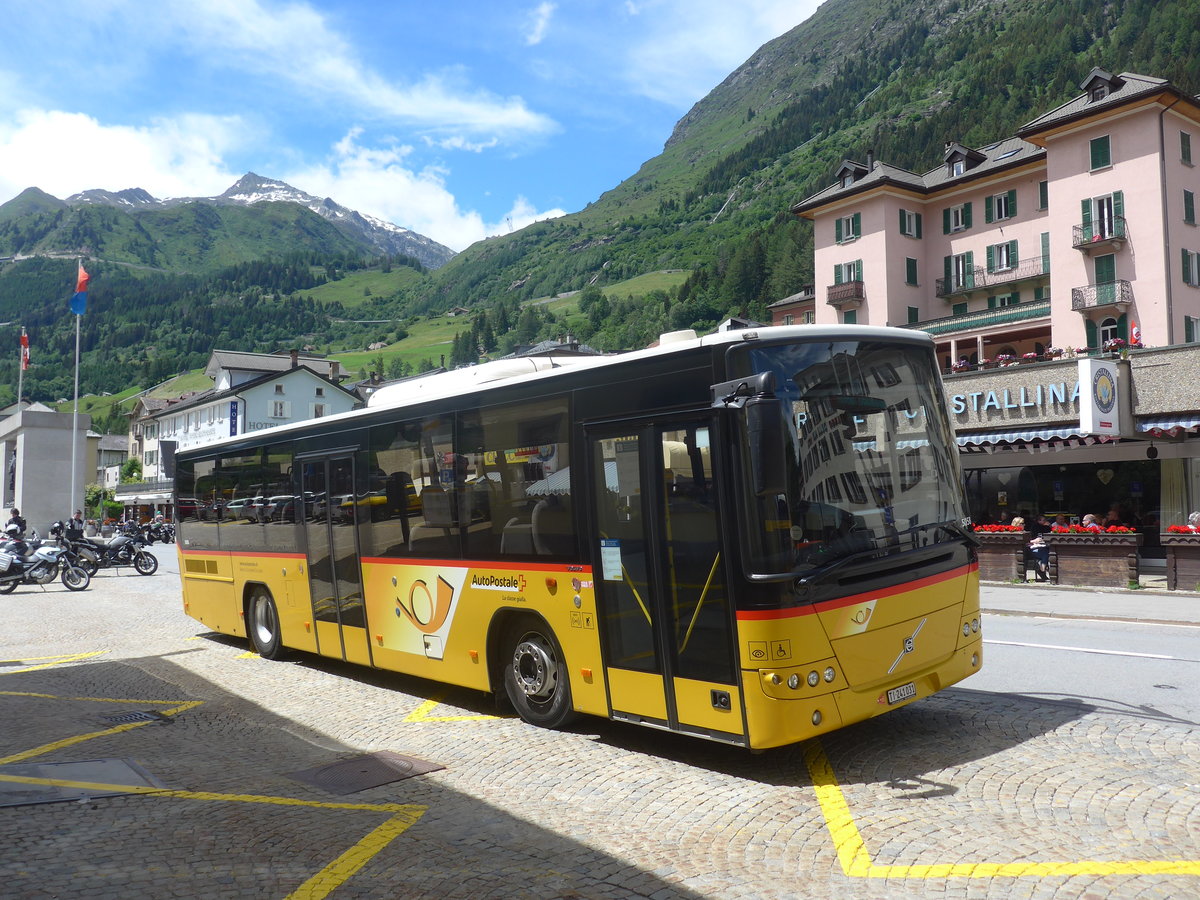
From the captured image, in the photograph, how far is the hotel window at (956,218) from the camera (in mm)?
54750

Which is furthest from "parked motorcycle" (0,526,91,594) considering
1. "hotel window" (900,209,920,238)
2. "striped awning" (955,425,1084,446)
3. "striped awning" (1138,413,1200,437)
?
"hotel window" (900,209,920,238)

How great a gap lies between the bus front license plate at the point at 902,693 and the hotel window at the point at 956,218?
53846 mm

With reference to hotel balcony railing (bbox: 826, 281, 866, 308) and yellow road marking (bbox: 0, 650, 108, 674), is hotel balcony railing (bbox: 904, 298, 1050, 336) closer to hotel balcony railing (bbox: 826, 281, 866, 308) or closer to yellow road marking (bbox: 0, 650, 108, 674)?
hotel balcony railing (bbox: 826, 281, 866, 308)

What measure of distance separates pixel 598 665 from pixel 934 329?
5069 centimetres

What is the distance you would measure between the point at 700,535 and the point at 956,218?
55121 mm

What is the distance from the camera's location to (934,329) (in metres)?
53.2

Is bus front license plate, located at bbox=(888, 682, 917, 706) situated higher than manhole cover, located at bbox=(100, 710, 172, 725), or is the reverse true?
bus front license plate, located at bbox=(888, 682, 917, 706)

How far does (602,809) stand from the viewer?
18.7 feet

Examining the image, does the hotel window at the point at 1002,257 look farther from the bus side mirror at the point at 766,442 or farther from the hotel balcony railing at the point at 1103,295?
the bus side mirror at the point at 766,442

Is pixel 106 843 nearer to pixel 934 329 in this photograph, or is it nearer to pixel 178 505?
pixel 178 505

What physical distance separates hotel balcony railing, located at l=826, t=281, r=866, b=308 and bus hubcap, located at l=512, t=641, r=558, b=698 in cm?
5058

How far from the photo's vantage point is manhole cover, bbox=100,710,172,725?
8602mm

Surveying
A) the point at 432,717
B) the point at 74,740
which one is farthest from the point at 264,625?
the point at 432,717

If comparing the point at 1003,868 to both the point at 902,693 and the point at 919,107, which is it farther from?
the point at 919,107
